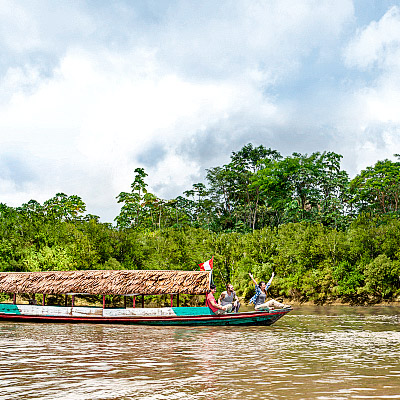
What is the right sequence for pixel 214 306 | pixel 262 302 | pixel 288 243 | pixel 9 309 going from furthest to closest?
pixel 288 243
pixel 9 309
pixel 262 302
pixel 214 306

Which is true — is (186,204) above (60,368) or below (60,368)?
above

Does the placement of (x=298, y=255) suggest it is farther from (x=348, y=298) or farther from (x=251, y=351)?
(x=251, y=351)

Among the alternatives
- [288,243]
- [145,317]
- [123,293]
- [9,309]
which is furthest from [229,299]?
[288,243]

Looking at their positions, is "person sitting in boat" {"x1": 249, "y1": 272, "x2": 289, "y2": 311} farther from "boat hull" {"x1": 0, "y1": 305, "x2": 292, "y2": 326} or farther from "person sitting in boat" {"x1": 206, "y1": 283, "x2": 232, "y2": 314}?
"person sitting in boat" {"x1": 206, "y1": 283, "x2": 232, "y2": 314}

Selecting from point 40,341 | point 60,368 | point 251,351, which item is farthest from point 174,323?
point 60,368

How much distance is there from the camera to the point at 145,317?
2117 cm

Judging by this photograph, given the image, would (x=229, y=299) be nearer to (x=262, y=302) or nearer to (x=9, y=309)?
(x=262, y=302)

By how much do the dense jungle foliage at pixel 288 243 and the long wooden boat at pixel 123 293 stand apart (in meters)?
10.8

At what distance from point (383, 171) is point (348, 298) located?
72.8ft

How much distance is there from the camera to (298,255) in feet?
140

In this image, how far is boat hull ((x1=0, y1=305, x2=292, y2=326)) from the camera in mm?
20442

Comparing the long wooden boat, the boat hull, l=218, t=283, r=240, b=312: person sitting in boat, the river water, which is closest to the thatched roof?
the long wooden boat

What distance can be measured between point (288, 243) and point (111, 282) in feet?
82.3

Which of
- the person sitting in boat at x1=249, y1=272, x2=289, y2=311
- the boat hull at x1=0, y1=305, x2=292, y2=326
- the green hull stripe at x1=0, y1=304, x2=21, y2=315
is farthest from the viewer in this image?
the green hull stripe at x1=0, y1=304, x2=21, y2=315
